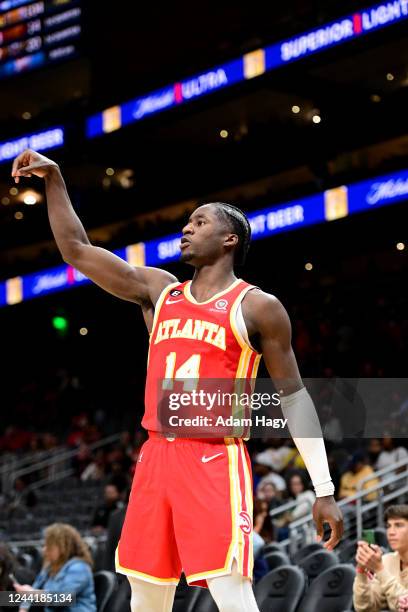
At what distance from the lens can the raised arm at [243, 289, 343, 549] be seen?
3932 millimetres

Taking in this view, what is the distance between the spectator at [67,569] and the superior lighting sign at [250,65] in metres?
8.49

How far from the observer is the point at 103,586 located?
7.68 metres

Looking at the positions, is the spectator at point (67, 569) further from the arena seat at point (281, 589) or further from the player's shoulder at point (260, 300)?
the player's shoulder at point (260, 300)

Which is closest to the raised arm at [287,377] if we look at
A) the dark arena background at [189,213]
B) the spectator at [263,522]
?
the dark arena background at [189,213]

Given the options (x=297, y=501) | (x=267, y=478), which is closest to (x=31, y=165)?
(x=297, y=501)

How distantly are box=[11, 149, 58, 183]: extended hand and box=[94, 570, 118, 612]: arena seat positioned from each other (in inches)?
166

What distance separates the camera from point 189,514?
3.80 m

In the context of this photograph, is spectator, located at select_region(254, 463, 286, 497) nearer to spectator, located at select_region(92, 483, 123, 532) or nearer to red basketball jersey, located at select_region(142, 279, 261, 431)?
spectator, located at select_region(92, 483, 123, 532)

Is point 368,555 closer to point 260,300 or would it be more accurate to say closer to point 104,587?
point 260,300

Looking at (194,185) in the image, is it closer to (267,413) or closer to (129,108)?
(129,108)

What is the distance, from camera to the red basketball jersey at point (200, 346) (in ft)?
13.1

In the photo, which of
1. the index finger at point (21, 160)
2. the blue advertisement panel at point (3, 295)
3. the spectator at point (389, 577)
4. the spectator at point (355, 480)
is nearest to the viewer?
the index finger at point (21, 160)

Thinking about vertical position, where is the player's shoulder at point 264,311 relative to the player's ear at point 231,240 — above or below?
below

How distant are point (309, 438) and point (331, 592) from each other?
3092 millimetres
